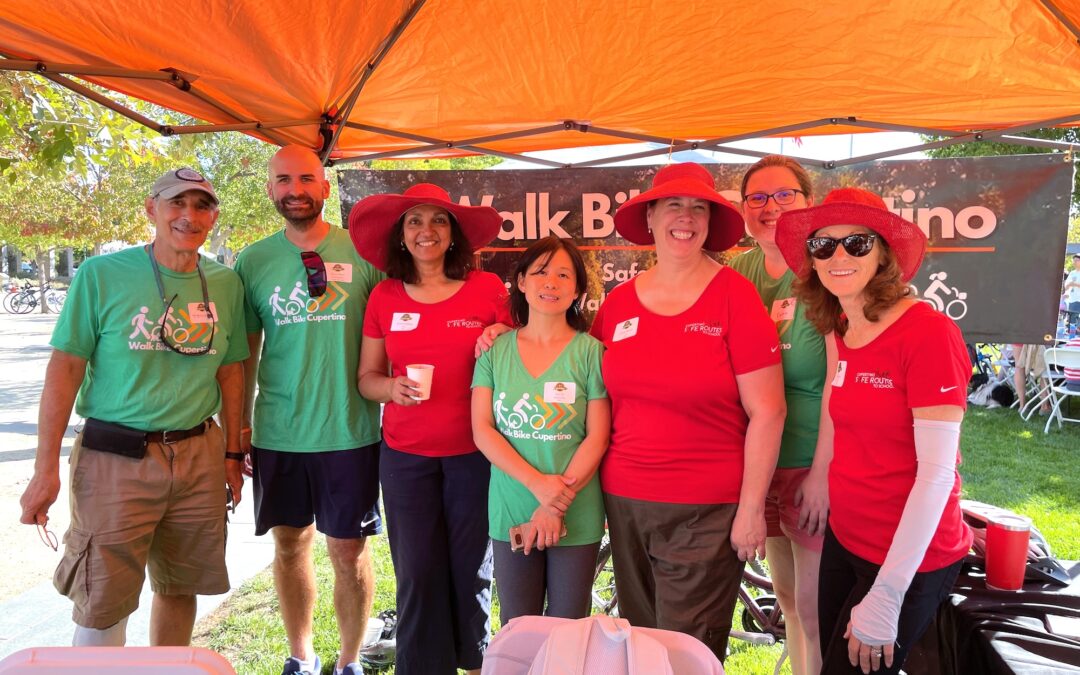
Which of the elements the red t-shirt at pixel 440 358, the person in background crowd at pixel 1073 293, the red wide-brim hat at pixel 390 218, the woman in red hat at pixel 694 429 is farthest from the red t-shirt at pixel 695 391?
the person in background crowd at pixel 1073 293

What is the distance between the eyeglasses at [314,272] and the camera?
2855mm

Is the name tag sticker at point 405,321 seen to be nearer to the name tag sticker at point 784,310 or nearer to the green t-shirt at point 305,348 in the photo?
the green t-shirt at point 305,348

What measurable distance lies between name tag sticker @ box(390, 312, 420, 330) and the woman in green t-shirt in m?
0.39

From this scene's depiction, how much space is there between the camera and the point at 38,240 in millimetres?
19672

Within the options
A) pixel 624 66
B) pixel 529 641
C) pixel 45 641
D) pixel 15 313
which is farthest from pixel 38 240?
pixel 529 641

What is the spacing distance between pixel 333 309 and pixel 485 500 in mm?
1004

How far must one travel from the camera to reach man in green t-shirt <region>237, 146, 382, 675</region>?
2869 millimetres

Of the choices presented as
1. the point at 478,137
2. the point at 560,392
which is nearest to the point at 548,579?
the point at 560,392

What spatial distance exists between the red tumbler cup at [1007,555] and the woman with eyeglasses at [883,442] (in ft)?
2.05

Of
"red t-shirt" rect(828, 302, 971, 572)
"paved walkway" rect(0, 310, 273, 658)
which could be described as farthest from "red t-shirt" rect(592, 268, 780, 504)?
"paved walkway" rect(0, 310, 273, 658)

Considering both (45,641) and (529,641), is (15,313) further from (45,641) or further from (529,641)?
(529,641)

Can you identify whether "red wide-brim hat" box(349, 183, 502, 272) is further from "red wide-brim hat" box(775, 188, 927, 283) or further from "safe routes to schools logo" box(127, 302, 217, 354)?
"red wide-brim hat" box(775, 188, 927, 283)

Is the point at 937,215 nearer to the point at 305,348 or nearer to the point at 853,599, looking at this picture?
the point at 853,599

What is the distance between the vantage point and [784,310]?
242 centimetres
